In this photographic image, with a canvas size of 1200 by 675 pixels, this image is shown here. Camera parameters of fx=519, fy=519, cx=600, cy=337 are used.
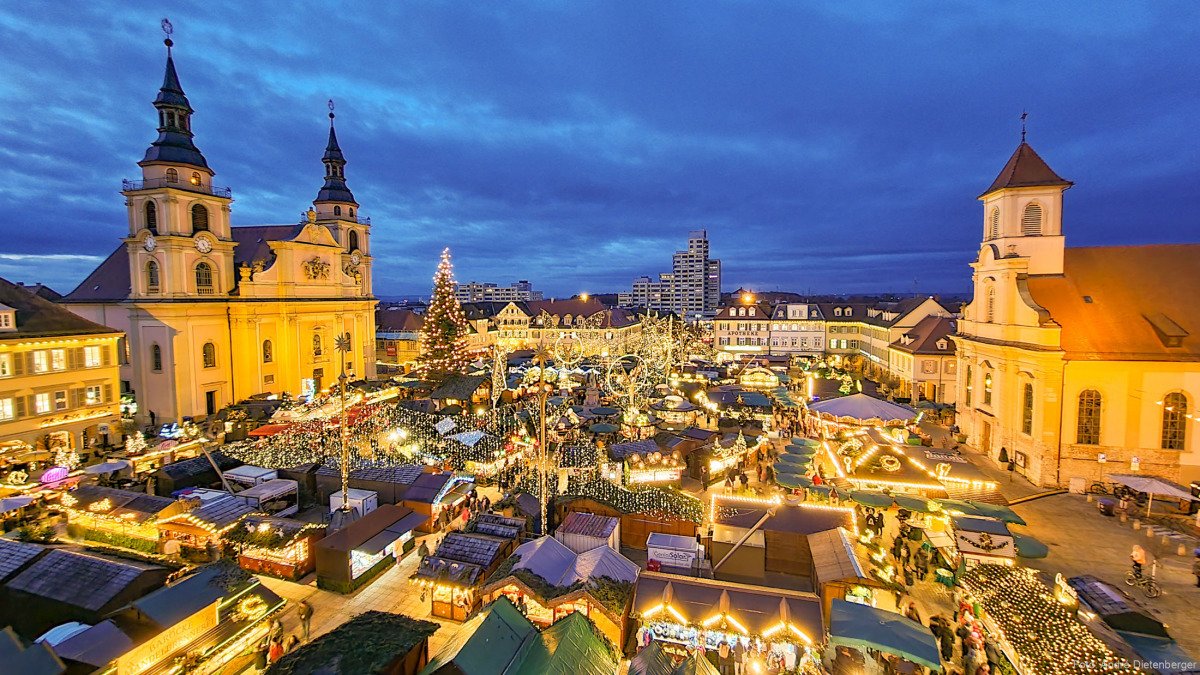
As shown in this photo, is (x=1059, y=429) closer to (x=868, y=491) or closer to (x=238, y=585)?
(x=868, y=491)

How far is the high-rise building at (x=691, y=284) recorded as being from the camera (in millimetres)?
156125

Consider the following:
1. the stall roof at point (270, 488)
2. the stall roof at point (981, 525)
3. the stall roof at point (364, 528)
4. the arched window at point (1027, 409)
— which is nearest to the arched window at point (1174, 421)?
the arched window at point (1027, 409)

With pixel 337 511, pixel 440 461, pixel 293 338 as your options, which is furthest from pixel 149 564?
pixel 293 338

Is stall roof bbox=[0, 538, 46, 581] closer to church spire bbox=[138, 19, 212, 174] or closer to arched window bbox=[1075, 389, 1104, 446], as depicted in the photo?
church spire bbox=[138, 19, 212, 174]

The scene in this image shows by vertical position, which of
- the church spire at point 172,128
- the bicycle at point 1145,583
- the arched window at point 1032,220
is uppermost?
the church spire at point 172,128

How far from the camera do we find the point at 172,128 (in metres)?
33.4

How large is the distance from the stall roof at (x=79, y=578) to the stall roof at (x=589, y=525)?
9860 mm

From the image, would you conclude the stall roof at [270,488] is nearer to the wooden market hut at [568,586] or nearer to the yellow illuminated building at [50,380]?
the wooden market hut at [568,586]

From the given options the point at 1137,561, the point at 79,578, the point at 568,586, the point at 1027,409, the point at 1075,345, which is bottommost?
the point at 1137,561

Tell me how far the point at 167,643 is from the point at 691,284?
152 m

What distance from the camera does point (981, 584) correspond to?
1184 centimetres

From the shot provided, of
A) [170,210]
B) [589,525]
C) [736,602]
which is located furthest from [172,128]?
[736,602]

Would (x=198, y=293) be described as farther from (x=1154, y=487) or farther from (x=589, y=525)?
(x=1154, y=487)

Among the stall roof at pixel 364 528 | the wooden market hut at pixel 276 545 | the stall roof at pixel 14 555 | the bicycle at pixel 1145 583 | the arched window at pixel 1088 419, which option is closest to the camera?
the stall roof at pixel 14 555
